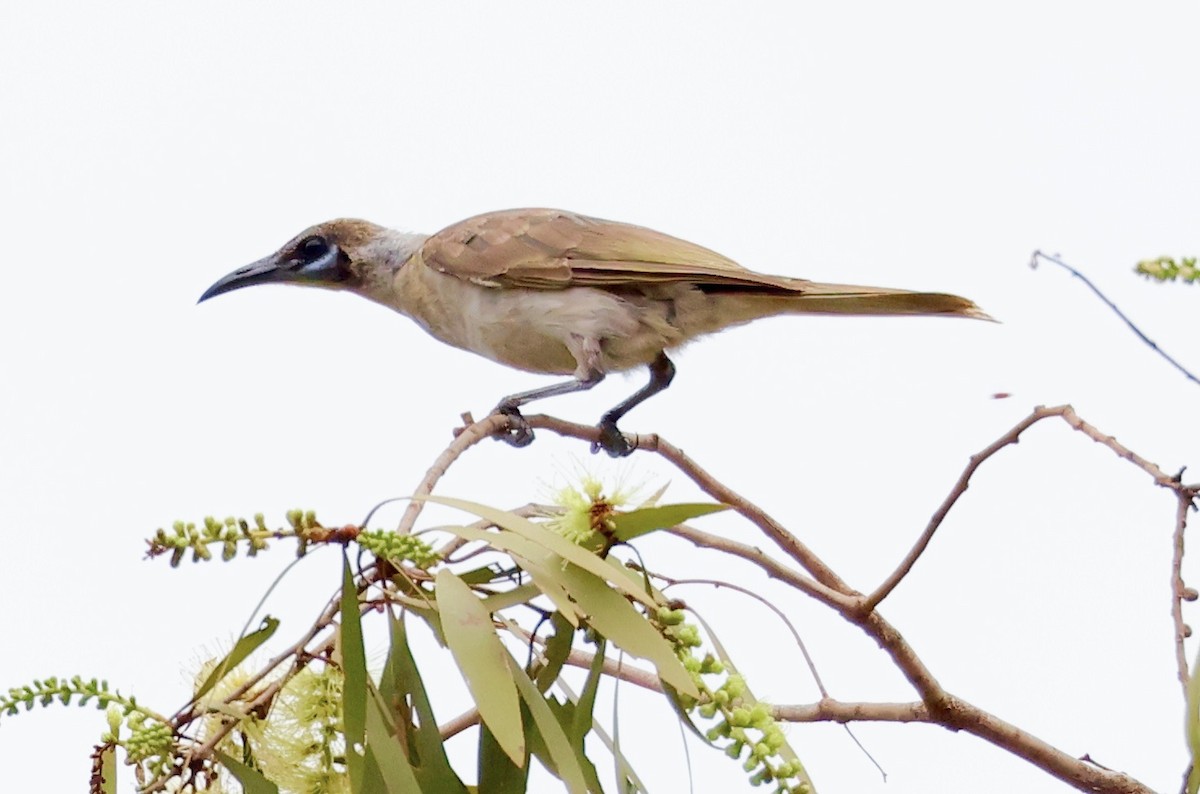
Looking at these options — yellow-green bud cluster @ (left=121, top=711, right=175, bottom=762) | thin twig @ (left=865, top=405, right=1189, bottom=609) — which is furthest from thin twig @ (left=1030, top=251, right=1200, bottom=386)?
yellow-green bud cluster @ (left=121, top=711, right=175, bottom=762)

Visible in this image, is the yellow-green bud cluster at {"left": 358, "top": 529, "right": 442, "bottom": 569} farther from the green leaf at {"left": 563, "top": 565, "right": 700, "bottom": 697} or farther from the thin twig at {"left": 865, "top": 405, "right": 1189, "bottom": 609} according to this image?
the thin twig at {"left": 865, "top": 405, "right": 1189, "bottom": 609}

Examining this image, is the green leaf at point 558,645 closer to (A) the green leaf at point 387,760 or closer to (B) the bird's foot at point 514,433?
(A) the green leaf at point 387,760

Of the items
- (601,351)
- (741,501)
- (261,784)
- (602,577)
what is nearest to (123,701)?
(261,784)

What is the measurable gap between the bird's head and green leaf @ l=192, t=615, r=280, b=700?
2086mm

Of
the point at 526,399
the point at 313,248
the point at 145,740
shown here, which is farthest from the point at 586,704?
the point at 313,248

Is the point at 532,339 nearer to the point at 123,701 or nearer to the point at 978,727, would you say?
the point at 978,727

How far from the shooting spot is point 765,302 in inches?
114

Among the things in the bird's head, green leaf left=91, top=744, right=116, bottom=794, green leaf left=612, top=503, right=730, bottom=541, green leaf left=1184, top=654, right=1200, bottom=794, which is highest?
the bird's head

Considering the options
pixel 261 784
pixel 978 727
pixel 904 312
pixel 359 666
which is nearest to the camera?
pixel 359 666

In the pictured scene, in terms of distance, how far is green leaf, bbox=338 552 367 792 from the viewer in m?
1.39

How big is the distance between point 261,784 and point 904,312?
5.15ft

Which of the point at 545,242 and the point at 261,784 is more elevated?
the point at 545,242

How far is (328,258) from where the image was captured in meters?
3.59

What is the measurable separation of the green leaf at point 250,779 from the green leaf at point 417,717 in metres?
0.16
